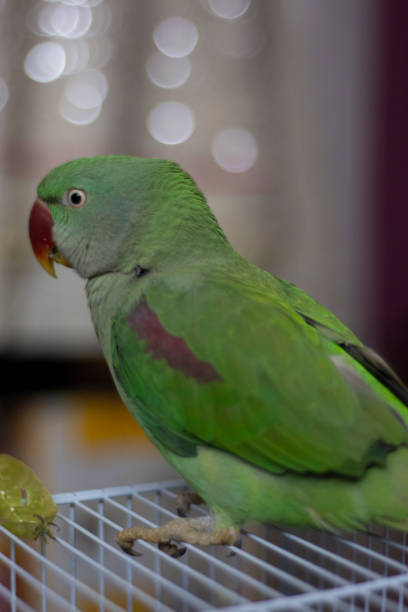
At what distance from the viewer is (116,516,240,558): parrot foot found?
69 cm

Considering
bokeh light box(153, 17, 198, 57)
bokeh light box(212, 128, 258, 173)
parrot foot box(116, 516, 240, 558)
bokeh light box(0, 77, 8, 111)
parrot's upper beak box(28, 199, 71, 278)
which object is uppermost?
bokeh light box(153, 17, 198, 57)

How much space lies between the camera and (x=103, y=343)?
2.52ft

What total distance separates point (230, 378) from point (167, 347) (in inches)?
2.9

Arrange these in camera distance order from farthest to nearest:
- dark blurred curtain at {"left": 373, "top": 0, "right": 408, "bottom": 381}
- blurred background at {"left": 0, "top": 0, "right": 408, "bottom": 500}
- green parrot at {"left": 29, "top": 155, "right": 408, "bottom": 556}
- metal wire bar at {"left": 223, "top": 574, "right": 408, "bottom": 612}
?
dark blurred curtain at {"left": 373, "top": 0, "right": 408, "bottom": 381}, blurred background at {"left": 0, "top": 0, "right": 408, "bottom": 500}, green parrot at {"left": 29, "top": 155, "right": 408, "bottom": 556}, metal wire bar at {"left": 223, "top": 574, "right": 408, "bottom": 612}

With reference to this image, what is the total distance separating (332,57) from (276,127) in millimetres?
250

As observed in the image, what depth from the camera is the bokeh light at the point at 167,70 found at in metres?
1.74

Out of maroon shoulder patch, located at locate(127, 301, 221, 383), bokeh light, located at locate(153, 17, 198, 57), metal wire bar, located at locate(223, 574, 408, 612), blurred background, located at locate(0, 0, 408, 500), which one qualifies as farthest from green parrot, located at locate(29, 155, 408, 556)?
bokeh light, located at locate(153, 17, 198, 57)

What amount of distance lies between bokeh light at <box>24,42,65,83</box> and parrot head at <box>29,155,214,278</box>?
997 millimetres

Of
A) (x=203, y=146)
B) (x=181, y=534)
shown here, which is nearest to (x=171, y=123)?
(x=203, y=146)

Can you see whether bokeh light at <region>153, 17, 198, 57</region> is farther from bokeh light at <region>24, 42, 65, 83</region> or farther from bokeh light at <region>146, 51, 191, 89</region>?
bokeh light at <region>24, 42, 65, 83</region>

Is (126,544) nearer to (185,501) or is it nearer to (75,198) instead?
(185,501)

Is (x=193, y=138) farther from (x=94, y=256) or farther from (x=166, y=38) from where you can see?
(x=94, y=256)

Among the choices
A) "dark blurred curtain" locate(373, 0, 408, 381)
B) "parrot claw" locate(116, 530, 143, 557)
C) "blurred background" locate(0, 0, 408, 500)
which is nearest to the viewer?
"parrot claw" locate(116, 530, 143, 557)

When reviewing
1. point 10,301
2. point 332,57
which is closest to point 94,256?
point 10,301
